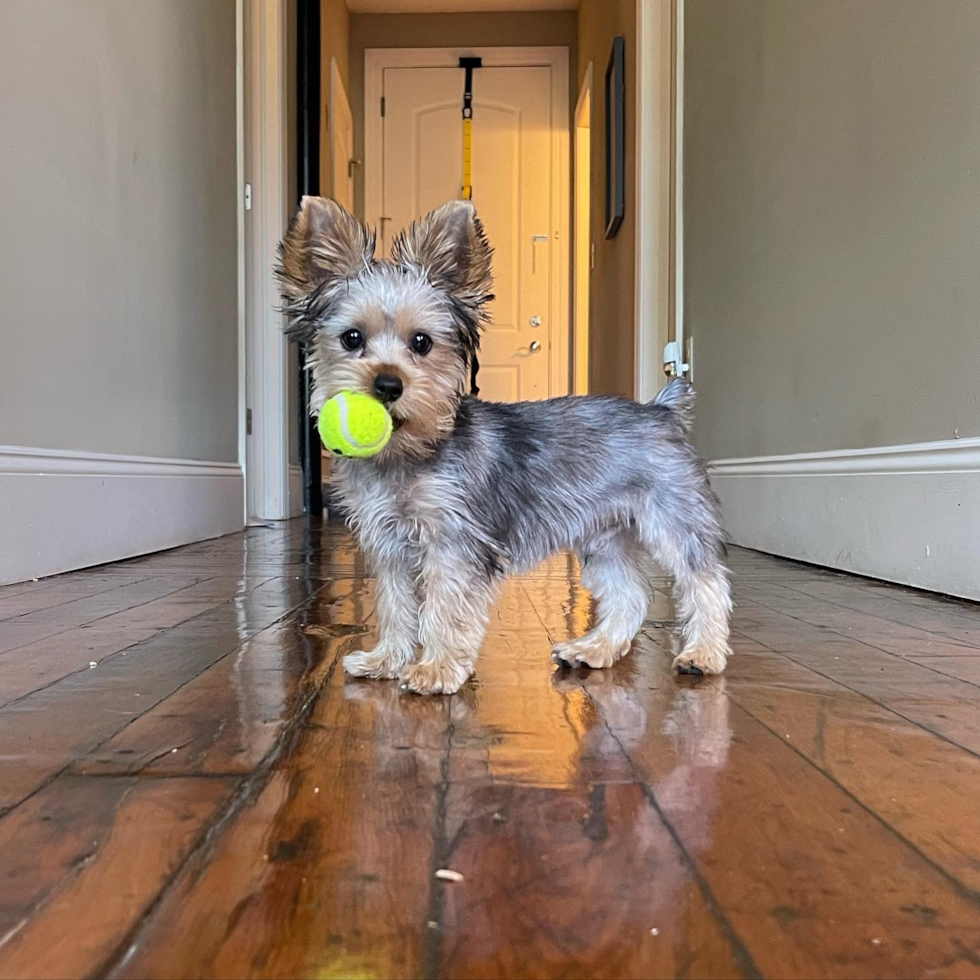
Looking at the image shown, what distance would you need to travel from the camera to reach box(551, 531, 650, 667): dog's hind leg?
1.67m

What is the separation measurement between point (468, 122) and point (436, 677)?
8090 millimetres

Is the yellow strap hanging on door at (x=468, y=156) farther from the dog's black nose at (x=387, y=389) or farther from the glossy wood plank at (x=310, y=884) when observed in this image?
the glossy wood plank at (x=310, y=884)

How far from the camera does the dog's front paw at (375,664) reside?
1576mm

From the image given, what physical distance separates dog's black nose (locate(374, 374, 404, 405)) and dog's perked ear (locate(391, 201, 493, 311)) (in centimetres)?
28

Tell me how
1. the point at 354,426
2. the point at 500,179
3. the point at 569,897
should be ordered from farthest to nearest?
the point at 500,179
the point at 354,426
the point at 569,897

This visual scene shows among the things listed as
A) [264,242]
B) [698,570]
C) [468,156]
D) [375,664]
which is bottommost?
[375,664]

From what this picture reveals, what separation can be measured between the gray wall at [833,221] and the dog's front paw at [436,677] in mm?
1576

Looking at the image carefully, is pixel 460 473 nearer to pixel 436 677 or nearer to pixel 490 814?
pixel 436 677

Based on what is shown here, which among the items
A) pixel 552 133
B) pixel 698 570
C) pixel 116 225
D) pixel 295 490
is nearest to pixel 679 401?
pixel 698 570

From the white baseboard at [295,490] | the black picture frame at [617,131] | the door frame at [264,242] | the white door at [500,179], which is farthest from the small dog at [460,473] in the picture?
the white door at [500,179]

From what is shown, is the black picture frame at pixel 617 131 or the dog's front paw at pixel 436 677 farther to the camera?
the black picture frame at pixel 617 131

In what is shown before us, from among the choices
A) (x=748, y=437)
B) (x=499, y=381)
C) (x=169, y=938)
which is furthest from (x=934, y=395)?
(x=499, y=381)

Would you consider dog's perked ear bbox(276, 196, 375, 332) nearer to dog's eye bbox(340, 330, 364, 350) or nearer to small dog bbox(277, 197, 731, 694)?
small dog bbox(277, 197, 731, 694)

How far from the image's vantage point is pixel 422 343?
1.62 metres
